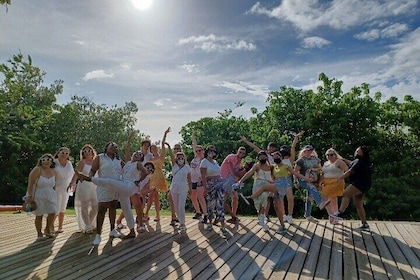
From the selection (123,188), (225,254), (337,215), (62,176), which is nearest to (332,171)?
(337,215)

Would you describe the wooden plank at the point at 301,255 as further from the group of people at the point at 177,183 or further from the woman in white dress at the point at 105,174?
the woman in white dress at the point at 105,174

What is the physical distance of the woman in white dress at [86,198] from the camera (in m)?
6.77

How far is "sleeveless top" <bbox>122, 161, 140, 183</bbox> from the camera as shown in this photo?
A: 6582mm

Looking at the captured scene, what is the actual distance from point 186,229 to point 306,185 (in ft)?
8.94

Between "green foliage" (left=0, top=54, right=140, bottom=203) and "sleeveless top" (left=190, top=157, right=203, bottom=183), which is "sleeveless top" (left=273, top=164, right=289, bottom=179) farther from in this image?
"green foliage" (left=0, top=54, right=140, bottom=203)

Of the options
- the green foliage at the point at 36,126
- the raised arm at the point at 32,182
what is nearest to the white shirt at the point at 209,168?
the raised arm at the point at 32,182

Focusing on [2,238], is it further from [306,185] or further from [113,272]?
[306,185]

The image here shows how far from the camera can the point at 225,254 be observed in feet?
17.3

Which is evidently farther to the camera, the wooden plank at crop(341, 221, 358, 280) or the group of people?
the group of people

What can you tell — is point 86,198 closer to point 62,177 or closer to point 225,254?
point 62,177

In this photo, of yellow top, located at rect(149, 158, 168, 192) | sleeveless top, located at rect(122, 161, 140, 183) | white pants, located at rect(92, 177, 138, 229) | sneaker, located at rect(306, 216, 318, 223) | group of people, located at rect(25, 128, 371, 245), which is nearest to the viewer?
white pants, located at rect(92, 177, 138, 229)

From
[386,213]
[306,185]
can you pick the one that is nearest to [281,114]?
[386,213]

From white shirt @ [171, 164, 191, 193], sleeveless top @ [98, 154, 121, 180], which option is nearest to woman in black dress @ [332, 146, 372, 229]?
white shirt @ [171, 164, 191, 193]

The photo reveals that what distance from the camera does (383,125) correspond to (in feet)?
77.0
